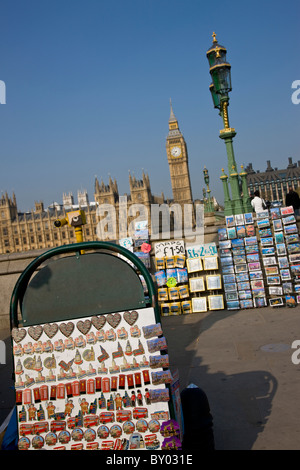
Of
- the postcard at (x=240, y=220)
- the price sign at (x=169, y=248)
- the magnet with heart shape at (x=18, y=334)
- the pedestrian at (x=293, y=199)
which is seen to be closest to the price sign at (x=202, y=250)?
the price sign at (x=169, y=248)

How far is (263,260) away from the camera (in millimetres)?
8961

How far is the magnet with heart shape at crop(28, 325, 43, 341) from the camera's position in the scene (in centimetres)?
313

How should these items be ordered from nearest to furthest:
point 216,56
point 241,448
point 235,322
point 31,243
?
1. point 241,448
2. point 235,322
3. point 216,56
4. point 31,243

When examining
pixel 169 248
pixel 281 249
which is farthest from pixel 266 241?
pixel 169 248

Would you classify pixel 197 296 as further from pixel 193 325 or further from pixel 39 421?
pixel 39 421

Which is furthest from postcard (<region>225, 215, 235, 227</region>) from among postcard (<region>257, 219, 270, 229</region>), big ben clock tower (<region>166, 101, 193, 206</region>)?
big ben clock tower (<region>166, 101, 193, 206</region>)

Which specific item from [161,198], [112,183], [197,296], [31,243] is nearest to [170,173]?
[161,198]

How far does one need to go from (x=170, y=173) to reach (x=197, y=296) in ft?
378

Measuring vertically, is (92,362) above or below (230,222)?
below

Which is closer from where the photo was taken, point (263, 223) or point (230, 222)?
point (263, 223)

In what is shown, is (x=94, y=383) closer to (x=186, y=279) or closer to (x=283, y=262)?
(x=186, y=279)

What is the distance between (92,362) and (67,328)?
0.33 metres

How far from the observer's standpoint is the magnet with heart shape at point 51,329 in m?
3.12

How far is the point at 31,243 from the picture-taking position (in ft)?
368
